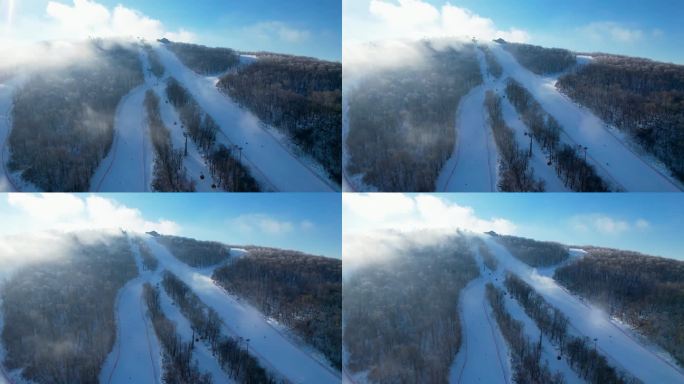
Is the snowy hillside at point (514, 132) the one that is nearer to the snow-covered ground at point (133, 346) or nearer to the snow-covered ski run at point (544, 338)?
the snow-covered ski run at point (544, 338)

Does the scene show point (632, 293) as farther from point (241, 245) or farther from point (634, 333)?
point (241, 245)

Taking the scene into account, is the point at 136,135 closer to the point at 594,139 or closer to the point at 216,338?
the point at 216,338

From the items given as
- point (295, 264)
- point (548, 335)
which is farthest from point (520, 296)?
point (295, 264)

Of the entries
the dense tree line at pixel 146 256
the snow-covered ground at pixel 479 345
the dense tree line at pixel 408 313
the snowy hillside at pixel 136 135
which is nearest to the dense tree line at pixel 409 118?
the snowy hillside at pixel 136 135

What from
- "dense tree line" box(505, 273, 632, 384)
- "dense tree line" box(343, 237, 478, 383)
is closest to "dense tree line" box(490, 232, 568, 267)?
"dense tree line" box(505, 273, 632, 384)

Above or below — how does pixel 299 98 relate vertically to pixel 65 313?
above

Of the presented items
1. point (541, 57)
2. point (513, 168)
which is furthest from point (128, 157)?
point (541, 57)
